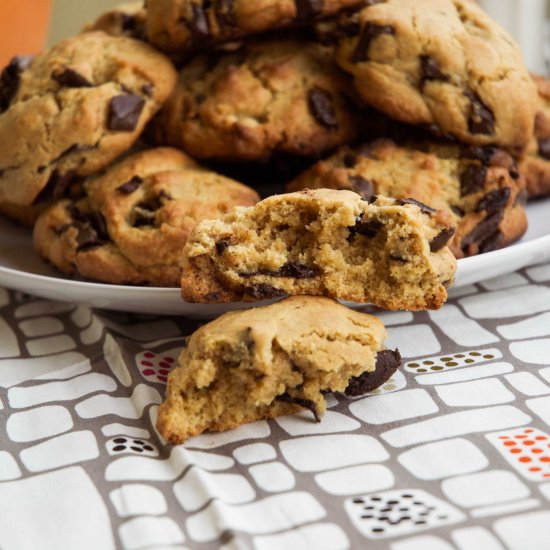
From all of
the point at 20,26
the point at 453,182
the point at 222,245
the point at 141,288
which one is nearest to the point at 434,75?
the point at 453,182

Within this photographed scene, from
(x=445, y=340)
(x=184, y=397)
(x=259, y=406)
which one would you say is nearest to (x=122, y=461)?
(x=184, y=397)

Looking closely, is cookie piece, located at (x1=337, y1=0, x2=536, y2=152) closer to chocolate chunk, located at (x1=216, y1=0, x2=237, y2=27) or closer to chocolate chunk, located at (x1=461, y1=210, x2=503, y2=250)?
chocolate chunk, located at (x1=461, y1=210, x2=503, y2=250)

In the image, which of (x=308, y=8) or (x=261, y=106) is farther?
(x=261, y=106)

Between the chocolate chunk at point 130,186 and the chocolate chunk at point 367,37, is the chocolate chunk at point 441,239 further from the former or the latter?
the chocolate chunk at point 130,186

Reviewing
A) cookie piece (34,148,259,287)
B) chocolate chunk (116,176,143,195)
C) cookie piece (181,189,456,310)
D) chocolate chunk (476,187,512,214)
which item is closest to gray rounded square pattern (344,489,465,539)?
cookie piece (181,189,456,310)

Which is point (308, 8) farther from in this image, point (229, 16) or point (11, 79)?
point (11, 79)

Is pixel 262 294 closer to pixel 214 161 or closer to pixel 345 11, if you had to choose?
pixel 214 161
